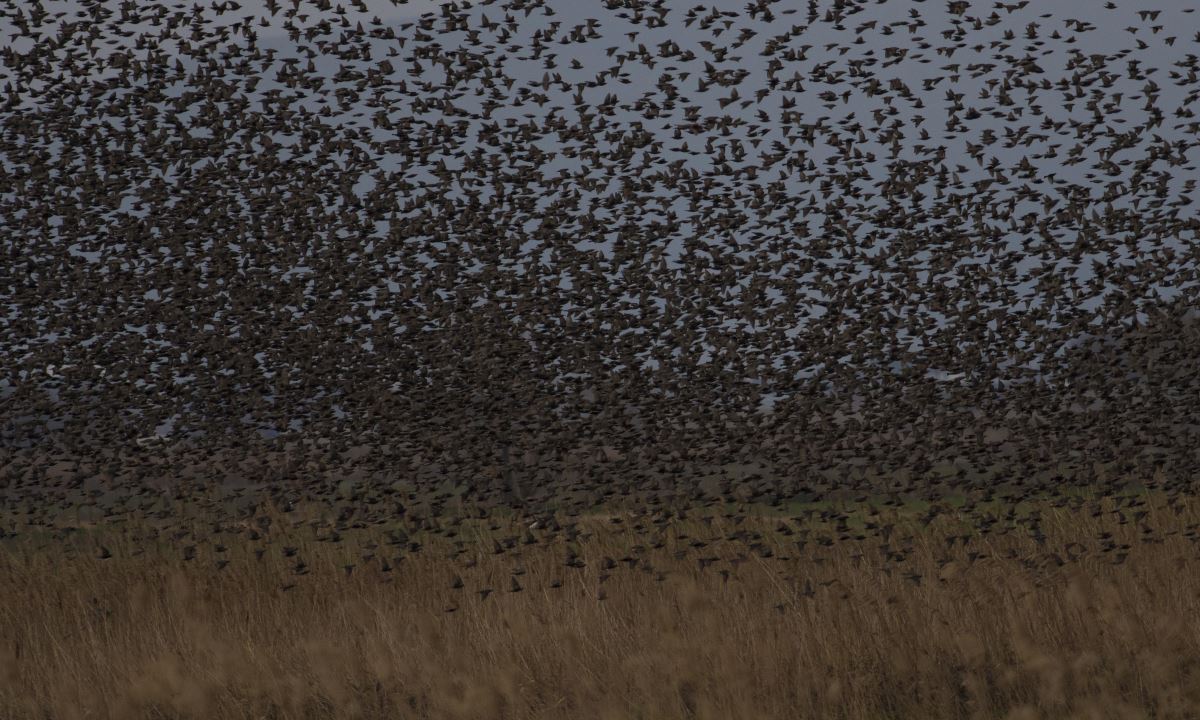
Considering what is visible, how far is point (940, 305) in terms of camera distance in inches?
739

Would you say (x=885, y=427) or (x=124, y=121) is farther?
(x=124, y=121)

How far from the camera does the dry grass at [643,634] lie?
777cm

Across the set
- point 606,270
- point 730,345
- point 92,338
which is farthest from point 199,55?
point 730,345

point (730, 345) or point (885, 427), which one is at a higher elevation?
point (730, 345)

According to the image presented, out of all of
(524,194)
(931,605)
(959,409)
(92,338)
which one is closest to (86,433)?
(92,338)

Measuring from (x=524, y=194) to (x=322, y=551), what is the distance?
397 inches

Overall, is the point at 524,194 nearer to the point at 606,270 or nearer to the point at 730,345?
the point at 606,270

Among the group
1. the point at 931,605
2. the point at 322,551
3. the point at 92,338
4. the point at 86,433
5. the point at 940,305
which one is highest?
the point at 92,338

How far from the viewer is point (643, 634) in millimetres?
8938

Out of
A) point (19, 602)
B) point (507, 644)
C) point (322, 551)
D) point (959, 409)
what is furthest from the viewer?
point (959, 409)

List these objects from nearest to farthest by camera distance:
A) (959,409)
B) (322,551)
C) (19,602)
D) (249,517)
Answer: (19,602), (322,551), (249,517), (959,409)

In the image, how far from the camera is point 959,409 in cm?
1959

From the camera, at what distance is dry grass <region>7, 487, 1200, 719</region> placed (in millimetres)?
7773

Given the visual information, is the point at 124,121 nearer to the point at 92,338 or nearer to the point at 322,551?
the point at 92,338
